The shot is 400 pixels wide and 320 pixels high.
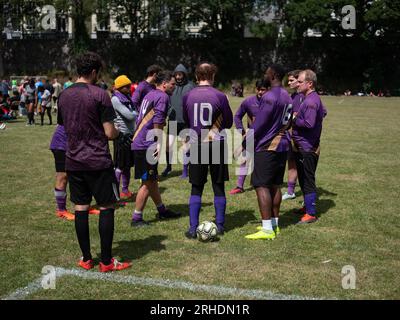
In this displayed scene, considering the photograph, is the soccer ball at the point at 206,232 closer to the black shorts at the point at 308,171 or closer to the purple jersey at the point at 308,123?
the black shorts at the point at 308,171

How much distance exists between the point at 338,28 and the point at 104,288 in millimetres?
47149

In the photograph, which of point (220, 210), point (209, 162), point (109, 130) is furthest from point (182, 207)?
point (109, 130)

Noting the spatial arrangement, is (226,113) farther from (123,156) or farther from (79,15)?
(79,15)

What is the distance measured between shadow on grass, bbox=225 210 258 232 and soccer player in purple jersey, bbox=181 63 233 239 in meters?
0.80

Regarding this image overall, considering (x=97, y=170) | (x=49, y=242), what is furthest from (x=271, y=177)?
(x=49, y=242)

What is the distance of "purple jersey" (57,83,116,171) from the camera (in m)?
4.96

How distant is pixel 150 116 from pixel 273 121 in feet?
5.78

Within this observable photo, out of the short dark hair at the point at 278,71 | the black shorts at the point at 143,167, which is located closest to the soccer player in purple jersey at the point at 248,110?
the short dark hair at the point at 278,71

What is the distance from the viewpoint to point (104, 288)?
4.91m

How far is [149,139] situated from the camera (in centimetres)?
698

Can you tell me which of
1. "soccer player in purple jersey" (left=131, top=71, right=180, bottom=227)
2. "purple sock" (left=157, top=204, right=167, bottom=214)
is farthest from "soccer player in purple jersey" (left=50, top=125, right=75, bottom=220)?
"purple sock" (left=157, top=204, right=167, bottom=214)

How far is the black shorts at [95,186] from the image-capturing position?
513cm

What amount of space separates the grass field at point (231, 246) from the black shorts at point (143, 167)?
0.73 meters
